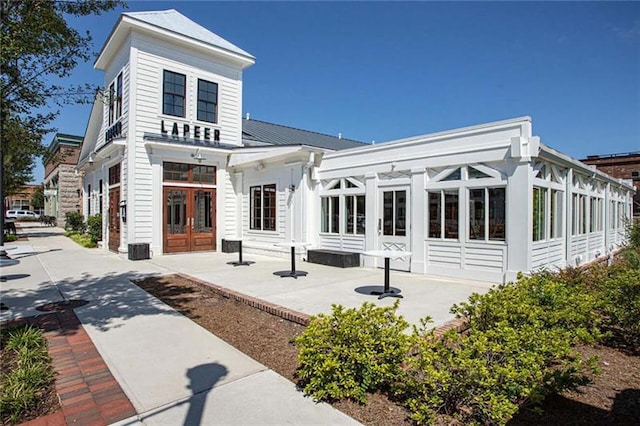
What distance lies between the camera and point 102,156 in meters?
13.9

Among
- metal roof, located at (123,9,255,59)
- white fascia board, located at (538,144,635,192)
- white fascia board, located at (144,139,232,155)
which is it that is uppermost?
metal roof, located at (123,9,255,59)

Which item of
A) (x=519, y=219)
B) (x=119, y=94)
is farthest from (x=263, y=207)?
(x=519, y=219)

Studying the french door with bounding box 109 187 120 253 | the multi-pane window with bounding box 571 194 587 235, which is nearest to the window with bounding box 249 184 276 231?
the french door with bounding box 109 187 120 253

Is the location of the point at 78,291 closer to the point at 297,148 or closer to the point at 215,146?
the point at 297,148

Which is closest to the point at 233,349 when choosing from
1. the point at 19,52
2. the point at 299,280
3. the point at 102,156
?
the point at 299,280

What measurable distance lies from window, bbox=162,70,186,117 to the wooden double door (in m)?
2.75

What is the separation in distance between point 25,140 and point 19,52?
4.87ft

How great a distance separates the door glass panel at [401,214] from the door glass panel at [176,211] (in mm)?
7569

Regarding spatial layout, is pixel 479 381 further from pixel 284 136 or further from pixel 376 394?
pixel 284 136

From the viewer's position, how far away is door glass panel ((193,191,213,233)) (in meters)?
13.0

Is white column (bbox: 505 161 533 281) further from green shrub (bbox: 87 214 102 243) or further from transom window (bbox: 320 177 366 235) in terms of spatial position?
green shrub (bbox: 87 214 102 243)

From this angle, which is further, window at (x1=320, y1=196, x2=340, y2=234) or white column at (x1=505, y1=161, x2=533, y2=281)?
window at (x1=320, y1=196, x2=340, y2=234)

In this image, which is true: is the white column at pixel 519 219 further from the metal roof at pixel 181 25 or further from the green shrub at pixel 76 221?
the green shrub at pixel 76 221

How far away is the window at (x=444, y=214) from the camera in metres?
8.13
